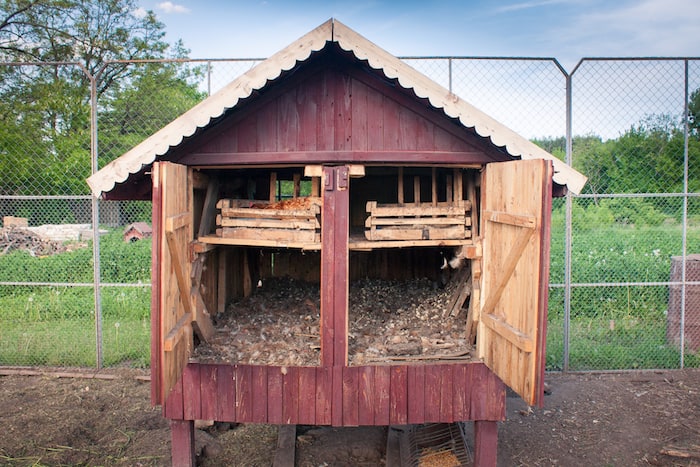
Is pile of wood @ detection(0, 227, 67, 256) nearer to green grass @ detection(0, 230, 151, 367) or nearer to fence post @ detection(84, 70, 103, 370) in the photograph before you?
green grass @ detection(0, 230, 151, 367)

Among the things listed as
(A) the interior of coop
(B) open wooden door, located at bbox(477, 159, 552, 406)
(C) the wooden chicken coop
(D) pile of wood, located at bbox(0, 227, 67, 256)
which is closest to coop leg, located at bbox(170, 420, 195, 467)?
(C) the wooden chicken coop

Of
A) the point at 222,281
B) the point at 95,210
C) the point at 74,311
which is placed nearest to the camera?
the point at 222,281

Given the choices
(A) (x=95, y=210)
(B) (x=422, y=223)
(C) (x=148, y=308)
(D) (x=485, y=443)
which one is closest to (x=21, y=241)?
(C) (x=148, y=308)

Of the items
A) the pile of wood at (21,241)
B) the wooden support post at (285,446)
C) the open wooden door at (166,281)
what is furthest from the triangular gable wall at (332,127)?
the pile of wood at (21,241)

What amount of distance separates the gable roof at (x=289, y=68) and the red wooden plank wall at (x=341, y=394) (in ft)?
6.17

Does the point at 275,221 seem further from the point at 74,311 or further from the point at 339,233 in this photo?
the point at 74,311

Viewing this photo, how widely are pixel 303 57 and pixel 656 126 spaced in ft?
21.3

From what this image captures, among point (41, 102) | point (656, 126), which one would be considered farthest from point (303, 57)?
point (41, 102)

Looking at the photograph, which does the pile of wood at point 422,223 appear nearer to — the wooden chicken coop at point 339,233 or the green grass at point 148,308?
the wooden chicken coop at point 339,233

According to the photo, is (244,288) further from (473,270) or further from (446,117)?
(446,117)

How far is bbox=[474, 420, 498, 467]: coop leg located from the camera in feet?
15.9

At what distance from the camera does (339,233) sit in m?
4.46

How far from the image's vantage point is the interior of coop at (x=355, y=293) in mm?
5211

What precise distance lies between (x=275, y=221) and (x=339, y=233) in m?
0.85
